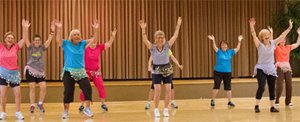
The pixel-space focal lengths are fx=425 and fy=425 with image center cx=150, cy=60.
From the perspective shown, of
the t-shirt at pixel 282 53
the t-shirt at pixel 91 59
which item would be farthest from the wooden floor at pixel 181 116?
the t-shirt at pixel 282 53

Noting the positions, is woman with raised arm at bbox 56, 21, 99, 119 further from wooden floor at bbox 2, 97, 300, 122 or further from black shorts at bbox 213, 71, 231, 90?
black shorts at bbox 213, 71, 231, 90

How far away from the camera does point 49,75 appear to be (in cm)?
1383

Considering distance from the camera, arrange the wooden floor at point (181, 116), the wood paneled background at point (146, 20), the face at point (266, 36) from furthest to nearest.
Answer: the wood paneled background at point (146, 20), the face at point (266, 36), the wooden floor at point (181, 116)

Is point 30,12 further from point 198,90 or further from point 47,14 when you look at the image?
point 198,90

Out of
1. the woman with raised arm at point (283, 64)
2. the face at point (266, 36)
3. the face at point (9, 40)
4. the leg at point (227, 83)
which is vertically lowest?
the leg at point (227, 83)

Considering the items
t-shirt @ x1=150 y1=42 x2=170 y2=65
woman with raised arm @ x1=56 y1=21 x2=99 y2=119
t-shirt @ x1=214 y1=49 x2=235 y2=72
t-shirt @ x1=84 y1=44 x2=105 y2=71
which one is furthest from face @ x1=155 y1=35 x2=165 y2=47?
t-shirt @ x1=214 y1=49 x2=235 y2=72

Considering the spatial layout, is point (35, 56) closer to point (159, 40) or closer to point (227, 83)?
point (159, 40)

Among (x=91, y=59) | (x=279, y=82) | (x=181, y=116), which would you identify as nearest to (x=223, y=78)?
(x=279, y=82)

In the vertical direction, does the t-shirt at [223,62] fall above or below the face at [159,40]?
below

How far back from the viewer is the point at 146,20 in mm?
14414

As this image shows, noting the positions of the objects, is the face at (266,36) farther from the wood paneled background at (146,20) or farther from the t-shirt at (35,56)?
the wood paneled background at (146,20)

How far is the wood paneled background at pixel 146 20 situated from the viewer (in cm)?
1374

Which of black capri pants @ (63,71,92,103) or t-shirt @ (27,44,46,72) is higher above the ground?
t-shirt @ (27,44,46,72)

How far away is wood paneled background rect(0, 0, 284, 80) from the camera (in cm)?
1374
